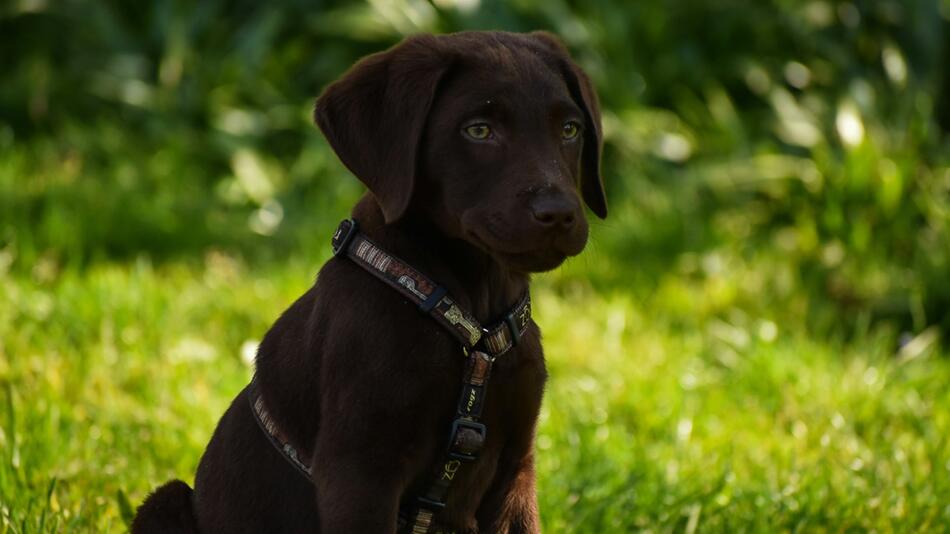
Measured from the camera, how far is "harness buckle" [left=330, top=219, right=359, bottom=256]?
2.85 m

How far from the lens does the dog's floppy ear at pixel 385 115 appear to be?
9.15 ft

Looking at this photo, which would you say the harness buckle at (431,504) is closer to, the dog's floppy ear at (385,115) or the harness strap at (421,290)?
the harness strap at (421,290)

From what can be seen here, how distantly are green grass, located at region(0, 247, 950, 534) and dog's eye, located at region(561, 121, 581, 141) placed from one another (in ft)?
4.04

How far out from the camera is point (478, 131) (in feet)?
9.24

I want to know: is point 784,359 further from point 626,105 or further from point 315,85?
point 315,85

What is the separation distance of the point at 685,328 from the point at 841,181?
1266 millimetres

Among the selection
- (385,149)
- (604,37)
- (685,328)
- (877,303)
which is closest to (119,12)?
(604,37)

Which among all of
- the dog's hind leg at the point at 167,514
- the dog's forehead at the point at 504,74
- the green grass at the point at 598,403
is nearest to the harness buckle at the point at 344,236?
the dog's forehead at the point at 504,74

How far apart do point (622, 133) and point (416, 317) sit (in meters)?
4.39

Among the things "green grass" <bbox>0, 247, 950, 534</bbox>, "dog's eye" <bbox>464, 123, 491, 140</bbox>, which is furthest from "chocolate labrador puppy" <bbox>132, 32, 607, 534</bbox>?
"green grass" <bbox>0, 247, 950, 534</bbox>

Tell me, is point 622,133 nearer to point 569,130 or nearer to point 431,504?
point 569,130

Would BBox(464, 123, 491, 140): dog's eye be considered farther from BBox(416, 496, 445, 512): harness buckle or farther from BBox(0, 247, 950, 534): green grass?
BBox(0, 247, 950, 534): green grass

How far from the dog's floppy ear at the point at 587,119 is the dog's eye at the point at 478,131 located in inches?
13.9

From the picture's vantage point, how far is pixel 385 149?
2.84 m
